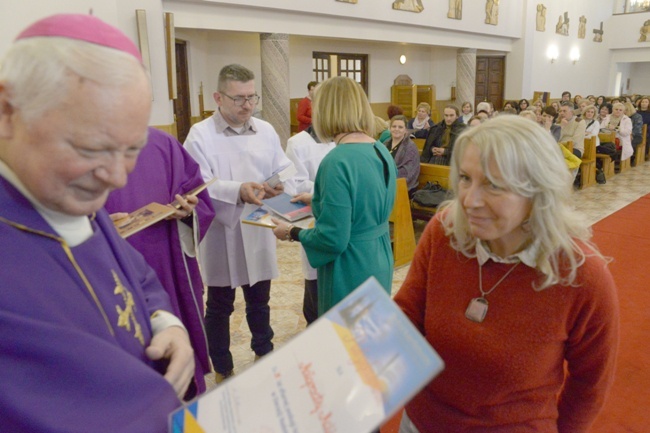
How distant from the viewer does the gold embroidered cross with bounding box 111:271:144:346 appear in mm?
977

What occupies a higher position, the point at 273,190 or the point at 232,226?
the point at 273,190

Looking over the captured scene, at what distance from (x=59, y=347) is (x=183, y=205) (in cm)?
132

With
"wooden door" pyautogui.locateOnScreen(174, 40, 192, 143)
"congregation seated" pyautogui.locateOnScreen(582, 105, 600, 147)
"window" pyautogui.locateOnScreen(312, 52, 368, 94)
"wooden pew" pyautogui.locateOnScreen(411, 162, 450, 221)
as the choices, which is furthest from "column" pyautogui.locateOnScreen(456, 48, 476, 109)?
"wooden pew" pyautogui.locateOnScreen(411, 162, 450, 221)

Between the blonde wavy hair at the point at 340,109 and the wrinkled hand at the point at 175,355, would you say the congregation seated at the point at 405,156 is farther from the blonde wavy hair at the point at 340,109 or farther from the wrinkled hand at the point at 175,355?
the wrinkled hand at the point at 175,355

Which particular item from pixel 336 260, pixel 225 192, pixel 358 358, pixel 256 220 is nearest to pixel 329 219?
pixel 336 260

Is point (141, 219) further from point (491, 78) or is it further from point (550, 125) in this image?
point (491, 78)

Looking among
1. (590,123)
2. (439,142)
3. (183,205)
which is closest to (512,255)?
(183,205)

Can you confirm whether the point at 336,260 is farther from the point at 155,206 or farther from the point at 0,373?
the point at 0,373

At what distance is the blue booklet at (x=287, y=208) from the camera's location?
8.25 feet

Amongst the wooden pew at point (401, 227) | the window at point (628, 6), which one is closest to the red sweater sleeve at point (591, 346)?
the wooden pew at point (401, 227)

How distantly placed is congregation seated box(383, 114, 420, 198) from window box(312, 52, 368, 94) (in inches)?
245

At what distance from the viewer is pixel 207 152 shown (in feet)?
9.29

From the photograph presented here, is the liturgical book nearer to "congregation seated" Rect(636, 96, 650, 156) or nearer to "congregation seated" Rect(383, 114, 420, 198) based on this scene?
"congregation seated" Rect(383, 114, 420, 198)

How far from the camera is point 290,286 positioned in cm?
452
